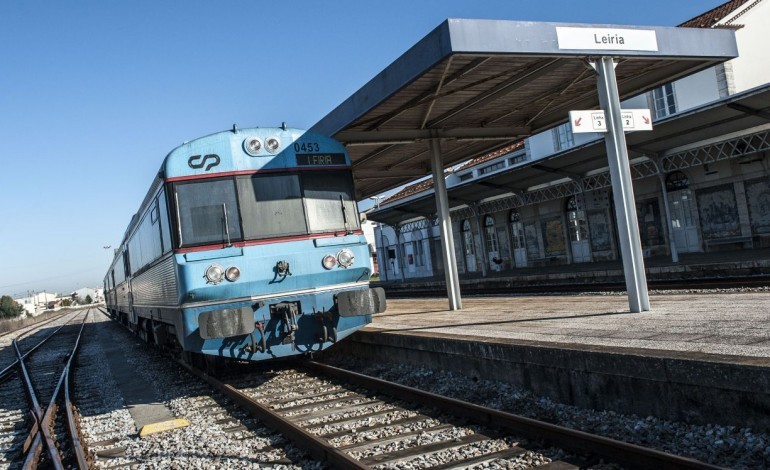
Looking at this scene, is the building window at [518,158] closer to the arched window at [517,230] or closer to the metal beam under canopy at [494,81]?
the arched window at [517,230]

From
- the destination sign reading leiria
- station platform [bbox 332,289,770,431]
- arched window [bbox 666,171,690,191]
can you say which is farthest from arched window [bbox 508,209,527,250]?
the destination sign reading leiria

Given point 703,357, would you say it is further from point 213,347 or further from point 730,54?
point 730,54

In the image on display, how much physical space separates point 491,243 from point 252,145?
25.6m

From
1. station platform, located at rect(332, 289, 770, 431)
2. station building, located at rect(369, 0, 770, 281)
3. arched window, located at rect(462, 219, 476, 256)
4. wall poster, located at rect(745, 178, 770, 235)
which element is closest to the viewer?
station platform, located at rect(332, 289, 770, 431)

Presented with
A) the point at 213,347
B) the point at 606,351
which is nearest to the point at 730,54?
the point at 606,351

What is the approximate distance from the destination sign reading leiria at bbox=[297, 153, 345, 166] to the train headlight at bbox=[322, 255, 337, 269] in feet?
4.58

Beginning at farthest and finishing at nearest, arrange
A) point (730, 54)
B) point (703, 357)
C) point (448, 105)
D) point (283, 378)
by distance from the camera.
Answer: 1. point (448, 105)
2. point (730, 54)
3. point (283, 378)
4. point (703, 357)

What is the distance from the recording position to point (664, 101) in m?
26.1

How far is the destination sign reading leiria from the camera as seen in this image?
30.3 ft

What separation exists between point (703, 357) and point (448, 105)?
8.03 metres

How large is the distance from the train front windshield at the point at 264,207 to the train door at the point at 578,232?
19.7 m

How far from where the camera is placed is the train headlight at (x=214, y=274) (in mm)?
8266

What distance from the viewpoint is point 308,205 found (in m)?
9.05

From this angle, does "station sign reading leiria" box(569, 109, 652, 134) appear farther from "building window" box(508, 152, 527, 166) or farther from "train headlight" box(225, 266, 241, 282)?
"building window" box(508, 152, 527, 166)
